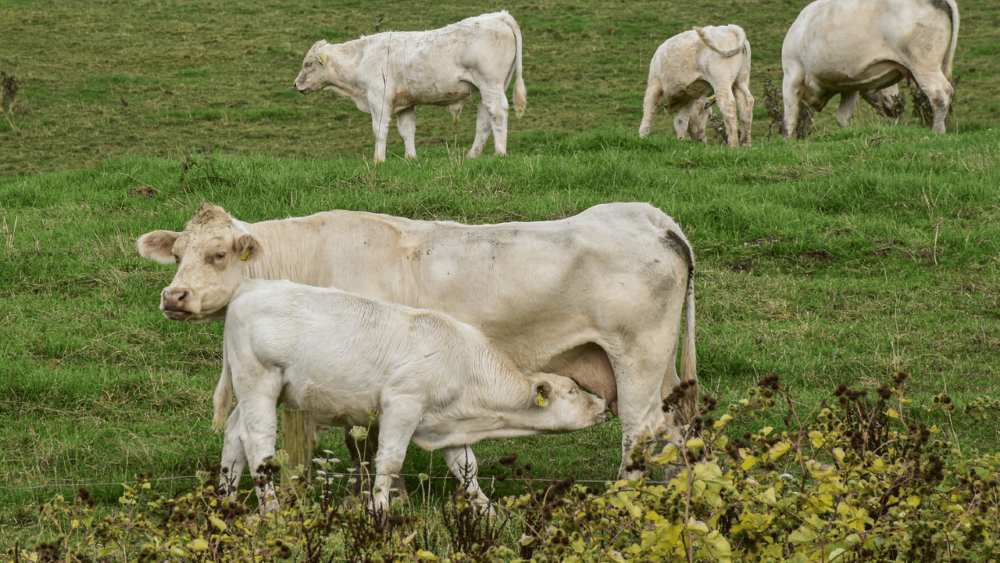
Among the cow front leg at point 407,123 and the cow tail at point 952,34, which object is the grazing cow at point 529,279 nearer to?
the cow front leg at point 407,123

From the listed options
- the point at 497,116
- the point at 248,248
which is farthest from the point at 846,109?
the point at 248,248

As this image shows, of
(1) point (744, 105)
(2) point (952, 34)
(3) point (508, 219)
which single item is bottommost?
(3) point (508, 219)

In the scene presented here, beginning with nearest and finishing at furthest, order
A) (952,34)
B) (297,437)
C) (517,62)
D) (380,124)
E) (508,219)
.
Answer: (297,437)
(508,219)
(952,34)
(380,124)
(517,62)

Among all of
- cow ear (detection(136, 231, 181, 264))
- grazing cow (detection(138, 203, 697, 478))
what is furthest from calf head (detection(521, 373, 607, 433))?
cow ear (detection(136, 231, 181, 264))

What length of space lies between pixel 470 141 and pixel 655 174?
22.8 ft

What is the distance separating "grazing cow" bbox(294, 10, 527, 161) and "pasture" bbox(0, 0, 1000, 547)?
4.32 feet

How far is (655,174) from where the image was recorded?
449 inches

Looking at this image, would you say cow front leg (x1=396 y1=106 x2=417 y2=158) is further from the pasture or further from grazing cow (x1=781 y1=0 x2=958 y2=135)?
grazing cow (x1=781 y1=0 x2=958 y2=135)

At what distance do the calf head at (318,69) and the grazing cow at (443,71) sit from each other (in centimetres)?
43

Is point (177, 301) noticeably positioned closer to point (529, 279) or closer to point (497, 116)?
point (529, 279)

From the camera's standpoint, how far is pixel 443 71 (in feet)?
46.3

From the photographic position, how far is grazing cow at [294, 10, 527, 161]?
1412 cm

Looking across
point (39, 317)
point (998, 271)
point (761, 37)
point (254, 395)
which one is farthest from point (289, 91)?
point (254, 395)

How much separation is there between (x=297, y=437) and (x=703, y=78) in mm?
11590
